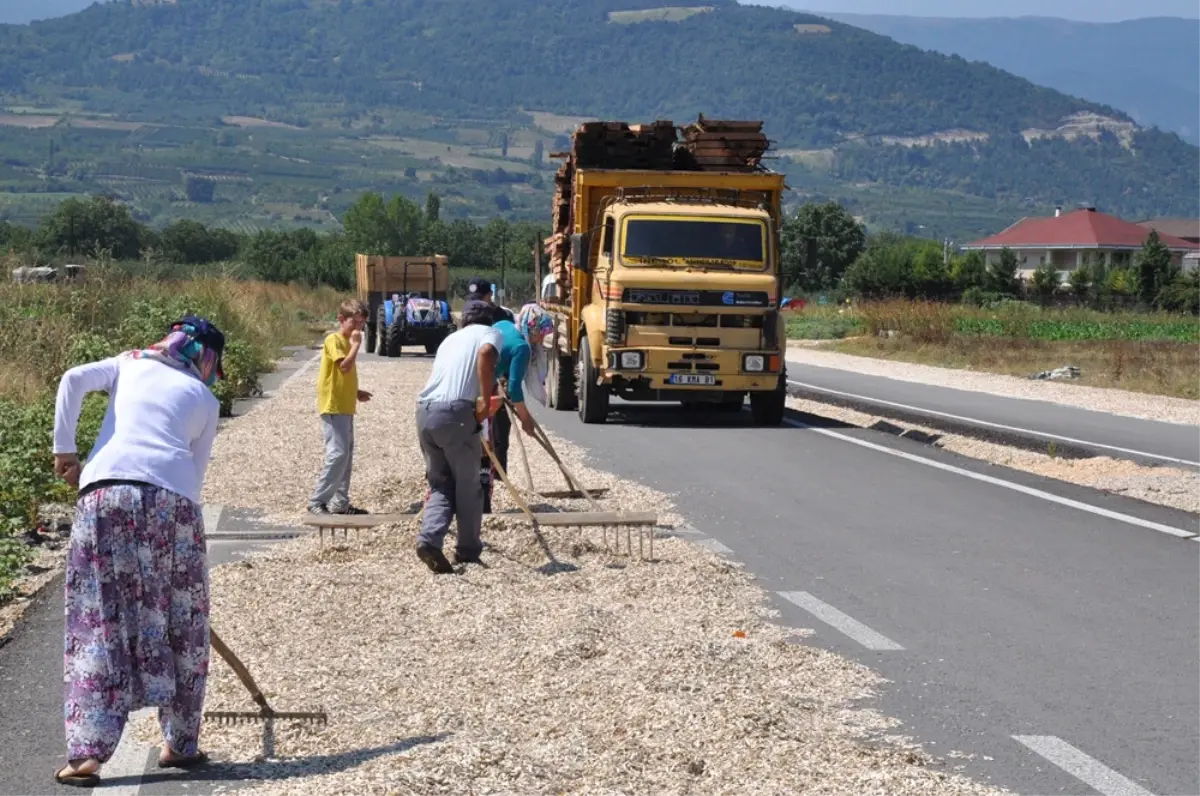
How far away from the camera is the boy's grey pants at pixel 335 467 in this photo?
1327 cm

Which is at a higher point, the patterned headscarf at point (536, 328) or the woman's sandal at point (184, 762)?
the patterned headscarf at point (536, 328)

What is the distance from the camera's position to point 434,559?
34.1 ft

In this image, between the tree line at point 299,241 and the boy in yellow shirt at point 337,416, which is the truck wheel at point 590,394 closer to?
the boy in yellow shirt at point 337,416

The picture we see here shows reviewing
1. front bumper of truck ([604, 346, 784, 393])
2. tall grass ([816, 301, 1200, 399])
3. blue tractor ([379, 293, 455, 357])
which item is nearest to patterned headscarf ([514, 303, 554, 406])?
front bumper of truck ([604, 346, 784, 393])

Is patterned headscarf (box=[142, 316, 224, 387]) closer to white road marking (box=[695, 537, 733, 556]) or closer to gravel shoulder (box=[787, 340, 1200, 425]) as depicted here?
white road marking (box=[695, 537, 733, 556])

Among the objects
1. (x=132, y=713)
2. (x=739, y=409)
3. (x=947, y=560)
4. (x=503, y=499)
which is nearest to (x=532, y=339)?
(x=739, y=409)

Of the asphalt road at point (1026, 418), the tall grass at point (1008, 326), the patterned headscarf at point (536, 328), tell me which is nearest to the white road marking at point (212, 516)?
the patterned headscarf at point (536, 328)

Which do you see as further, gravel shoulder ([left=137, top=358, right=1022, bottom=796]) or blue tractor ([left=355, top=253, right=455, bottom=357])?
blue tractor ([left=355, top=253, right=455, bottom=357])

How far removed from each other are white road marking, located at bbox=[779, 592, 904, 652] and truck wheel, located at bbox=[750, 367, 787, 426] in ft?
40.6

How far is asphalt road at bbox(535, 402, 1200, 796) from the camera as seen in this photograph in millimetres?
6996

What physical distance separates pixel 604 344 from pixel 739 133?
446 centimetres

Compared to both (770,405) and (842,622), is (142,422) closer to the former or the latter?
(842,622)

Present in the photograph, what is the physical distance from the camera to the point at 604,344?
71.6ft

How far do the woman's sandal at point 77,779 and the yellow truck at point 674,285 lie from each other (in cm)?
1551
